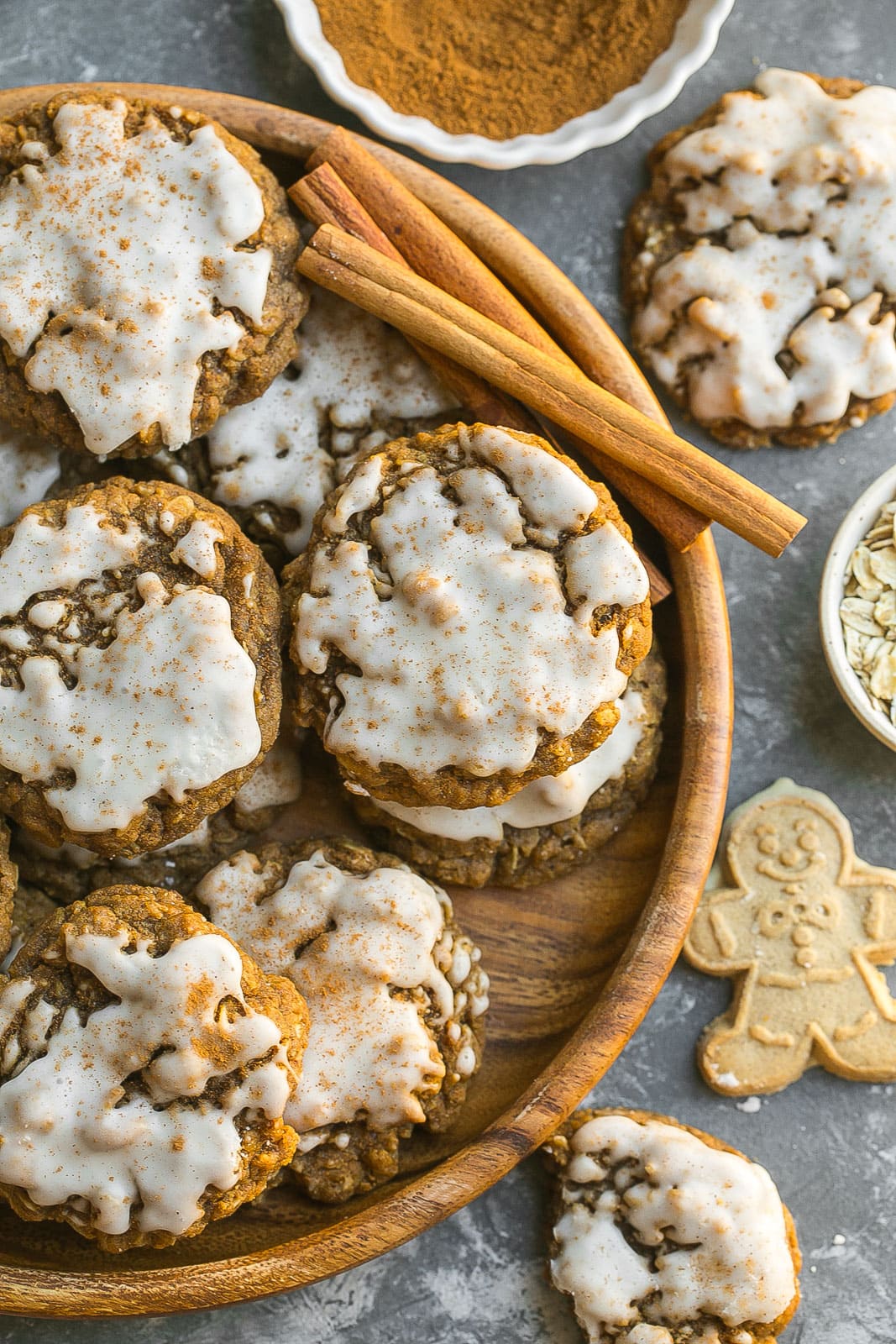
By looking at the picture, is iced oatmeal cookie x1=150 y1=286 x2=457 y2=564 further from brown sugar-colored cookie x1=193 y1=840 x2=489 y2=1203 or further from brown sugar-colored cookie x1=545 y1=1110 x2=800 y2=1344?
brown sugar-colored cookie x1=545 y1=1110 x2=800 y2=1344

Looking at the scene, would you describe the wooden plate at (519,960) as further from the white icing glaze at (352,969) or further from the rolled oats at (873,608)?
the rolled oats at (873,608)

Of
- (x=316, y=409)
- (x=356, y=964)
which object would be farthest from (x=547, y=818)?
(x=316, y=409)

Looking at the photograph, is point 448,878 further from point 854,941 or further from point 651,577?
point 854,941

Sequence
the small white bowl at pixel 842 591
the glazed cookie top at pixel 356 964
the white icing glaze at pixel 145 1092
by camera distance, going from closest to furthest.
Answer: the white icing glaze at pixel 145 1092 → the glazed cookie top at pixel 356 964 → the small white bowl at pixel 842 591

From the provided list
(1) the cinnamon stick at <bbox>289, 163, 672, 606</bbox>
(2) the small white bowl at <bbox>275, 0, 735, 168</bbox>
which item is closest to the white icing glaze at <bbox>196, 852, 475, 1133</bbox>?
(1) the cinnamon stick at <bbox>289, 163, 672, 606</bbox>

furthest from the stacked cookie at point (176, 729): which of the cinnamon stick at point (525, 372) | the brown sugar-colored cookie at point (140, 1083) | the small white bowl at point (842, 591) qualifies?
the small white bowl at point (842, 591)
